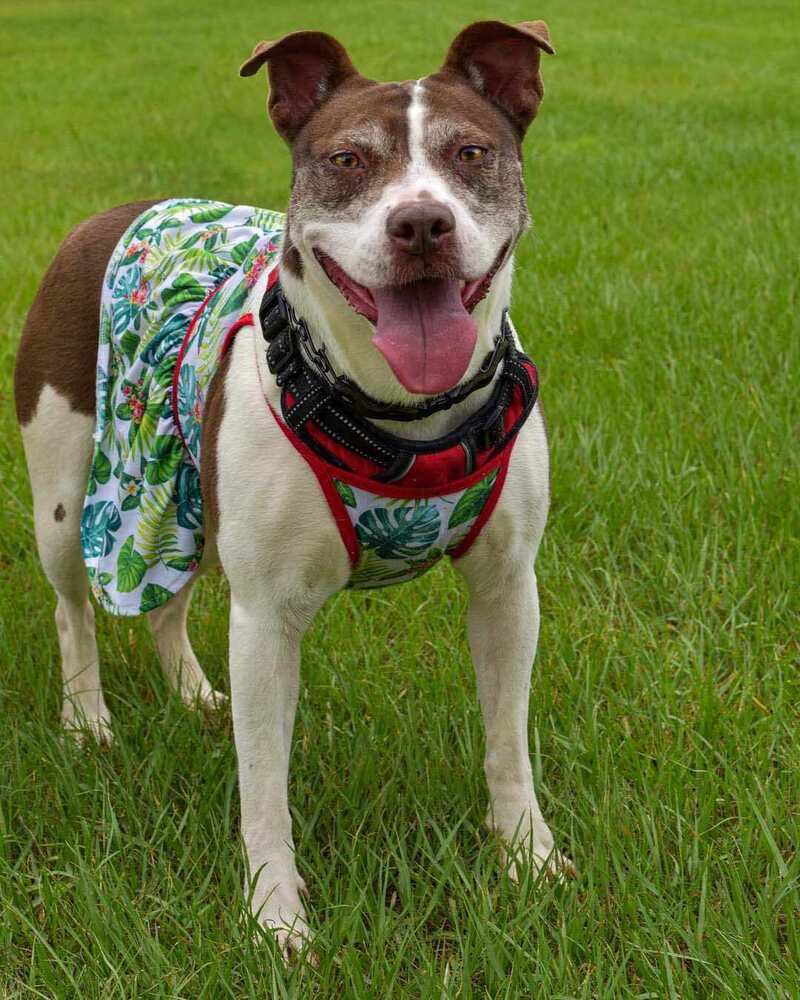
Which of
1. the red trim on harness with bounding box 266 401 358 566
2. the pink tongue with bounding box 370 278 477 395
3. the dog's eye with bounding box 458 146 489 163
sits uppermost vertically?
the dog's eye with bounding box 458 146 489 163

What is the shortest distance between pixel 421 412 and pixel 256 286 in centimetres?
64

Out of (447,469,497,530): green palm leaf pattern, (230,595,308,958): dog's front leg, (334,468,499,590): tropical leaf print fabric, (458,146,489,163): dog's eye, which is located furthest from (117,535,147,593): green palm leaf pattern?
(458,146,489,163): dog's eye

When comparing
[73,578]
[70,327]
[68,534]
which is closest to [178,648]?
[73,578]

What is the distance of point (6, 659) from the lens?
12.6 feet

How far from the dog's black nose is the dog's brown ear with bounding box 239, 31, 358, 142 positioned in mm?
549

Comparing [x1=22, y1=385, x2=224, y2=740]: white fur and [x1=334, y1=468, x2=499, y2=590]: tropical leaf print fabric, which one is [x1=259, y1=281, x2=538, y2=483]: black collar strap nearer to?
[x1=334, y1=468, x2=499, y2=590]: tropical leaf print fabric

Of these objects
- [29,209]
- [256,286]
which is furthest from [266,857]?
[29,209]

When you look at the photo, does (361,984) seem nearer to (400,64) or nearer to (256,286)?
(256,286)

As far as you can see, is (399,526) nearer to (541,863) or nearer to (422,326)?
(422,326)

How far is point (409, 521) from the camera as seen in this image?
8.68 feet

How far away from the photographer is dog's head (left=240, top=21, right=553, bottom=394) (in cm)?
236

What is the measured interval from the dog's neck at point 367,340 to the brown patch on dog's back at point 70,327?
3.11 ft

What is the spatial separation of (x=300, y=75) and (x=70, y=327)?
106 centimetres

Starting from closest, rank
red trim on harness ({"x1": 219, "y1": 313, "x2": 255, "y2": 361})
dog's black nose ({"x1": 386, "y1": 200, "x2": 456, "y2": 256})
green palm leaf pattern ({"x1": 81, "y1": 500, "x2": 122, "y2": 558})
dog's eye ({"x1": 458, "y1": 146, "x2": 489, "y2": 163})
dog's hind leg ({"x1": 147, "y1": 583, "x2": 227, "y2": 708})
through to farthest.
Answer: dog's black nose ({"x1": 386, "y1": 200, "x2": 456, "y2": 256}), dog's eye ({"x1": 458, "y1": 146, "x2": 489, "y2": 163}), red trim on harness ({"x1": 219, "y1": 313, "x2": 255, "y2": 361}), green palm leaf pattern ({"x1": 81, "y1": 500, "x2": 122, "y2": 558}), dog's hind leg ({"x1": 147, "y1": 583, "x2": 227, "y2": 708})
